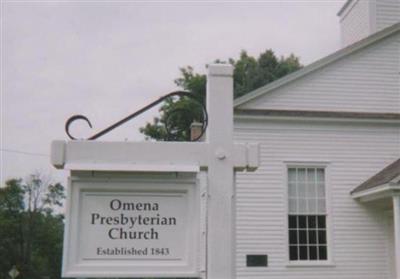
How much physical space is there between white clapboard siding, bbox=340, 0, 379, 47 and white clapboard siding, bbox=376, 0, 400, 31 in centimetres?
21

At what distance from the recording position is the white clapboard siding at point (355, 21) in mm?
15000

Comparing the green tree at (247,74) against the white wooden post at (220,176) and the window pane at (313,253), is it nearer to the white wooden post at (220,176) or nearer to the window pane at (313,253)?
the window pane at (313,253)

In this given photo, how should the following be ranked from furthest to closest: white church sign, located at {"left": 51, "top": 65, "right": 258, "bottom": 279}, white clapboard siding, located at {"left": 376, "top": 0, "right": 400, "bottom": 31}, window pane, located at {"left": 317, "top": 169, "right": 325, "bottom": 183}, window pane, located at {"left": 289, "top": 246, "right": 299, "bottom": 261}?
white clapboard siding, located at {"left": 376, "top": 0, "right": 400, "bottom": 31} < window pane, located at {"left": 317, "top": 169, "right": 325, "bottom": 183} < window pane, located at {"left": 289, "top": 246, "right": 299, "bottom": 261} < white church sign, located at {"left": 51, "top": 65, "right": 258, "bottom": 279}

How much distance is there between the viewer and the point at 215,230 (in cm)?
257

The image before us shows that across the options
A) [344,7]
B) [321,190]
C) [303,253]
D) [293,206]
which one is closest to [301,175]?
[321,190]

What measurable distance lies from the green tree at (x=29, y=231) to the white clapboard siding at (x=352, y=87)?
34.6 meters

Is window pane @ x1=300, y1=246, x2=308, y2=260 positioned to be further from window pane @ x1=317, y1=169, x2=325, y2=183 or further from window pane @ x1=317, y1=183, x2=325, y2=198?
window pane @ x1=317, y1=169, x2=325, y2=183

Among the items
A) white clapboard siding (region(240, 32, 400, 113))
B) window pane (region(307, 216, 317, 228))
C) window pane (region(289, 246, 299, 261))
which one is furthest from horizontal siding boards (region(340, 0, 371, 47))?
window pane (region(289, 246, 299, 261))

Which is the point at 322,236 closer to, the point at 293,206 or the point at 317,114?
the point at 293,206

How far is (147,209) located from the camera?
254cm

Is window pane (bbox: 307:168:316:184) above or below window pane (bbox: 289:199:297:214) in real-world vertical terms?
above

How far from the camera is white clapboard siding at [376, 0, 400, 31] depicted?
48.2 feet

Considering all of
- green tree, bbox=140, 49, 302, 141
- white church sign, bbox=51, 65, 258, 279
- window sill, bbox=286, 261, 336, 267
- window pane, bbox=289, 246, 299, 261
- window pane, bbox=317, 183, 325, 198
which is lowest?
window sill, bbox=286, 261, 336, 267

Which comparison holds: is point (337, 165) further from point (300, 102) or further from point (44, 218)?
point (44, 218)
